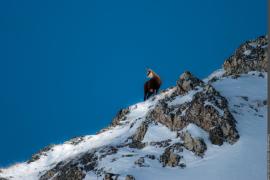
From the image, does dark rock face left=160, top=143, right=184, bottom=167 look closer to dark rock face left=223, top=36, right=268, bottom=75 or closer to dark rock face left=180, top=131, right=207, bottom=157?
dark rock face left=180, top=131, right=207, bottom=157

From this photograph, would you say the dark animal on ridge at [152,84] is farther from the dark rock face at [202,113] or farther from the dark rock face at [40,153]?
the dark rock face at [40,153]

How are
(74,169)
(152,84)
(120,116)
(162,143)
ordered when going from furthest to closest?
(152,84), (120,116), (162,143), (74,169)

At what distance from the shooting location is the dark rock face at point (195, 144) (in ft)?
99.6

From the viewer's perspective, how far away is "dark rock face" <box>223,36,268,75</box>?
1730 inches

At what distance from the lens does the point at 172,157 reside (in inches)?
1185

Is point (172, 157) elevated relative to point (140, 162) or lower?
elevated

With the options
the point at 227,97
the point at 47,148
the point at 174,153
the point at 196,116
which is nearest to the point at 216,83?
the point at 227,97

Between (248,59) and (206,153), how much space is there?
17.2 m

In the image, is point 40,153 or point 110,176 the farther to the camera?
point 40,153

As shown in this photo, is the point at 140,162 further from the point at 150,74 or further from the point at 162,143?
the point at 150,74

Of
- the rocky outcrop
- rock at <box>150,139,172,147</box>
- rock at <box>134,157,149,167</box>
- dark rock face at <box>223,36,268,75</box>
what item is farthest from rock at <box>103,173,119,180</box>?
dark rock face at <box>223,36,268,75</box>

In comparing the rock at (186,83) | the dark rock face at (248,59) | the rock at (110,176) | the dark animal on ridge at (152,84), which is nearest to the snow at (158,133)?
the rock at (186,83)

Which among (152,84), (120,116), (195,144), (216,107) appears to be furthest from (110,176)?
(152,84)

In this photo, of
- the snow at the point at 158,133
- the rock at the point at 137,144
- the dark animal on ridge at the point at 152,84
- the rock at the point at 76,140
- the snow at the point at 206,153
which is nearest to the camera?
the snow at the point at 206,153
